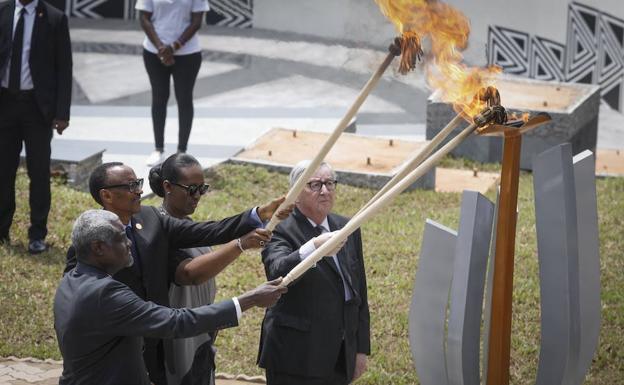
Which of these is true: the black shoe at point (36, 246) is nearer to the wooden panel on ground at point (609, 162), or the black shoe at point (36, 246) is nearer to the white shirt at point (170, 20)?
the white shirt at point (170, 20)

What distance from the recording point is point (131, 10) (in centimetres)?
1750

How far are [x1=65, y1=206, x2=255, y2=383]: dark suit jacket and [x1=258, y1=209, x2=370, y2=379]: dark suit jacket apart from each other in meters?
0.22

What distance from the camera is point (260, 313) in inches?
314

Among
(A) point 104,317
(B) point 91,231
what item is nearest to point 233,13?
(B) point 91,231

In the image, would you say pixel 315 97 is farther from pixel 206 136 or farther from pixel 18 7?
pixel 18 7

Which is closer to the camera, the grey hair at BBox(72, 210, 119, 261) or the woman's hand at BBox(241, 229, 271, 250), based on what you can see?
the grey hair at BBox(72, 210, 119, 261)

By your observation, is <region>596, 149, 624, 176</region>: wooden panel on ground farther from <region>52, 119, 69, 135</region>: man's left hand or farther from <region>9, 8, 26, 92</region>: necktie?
<region>9, 8, 26, 92</region>: necktie

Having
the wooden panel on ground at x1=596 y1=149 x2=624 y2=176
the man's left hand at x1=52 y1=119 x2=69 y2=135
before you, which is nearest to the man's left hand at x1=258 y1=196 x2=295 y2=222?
the man's left hand at x1=52 y1=119 x2=69 y2=135

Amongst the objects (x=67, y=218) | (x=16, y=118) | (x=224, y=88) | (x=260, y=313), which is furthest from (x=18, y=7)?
(x=224, y=88)

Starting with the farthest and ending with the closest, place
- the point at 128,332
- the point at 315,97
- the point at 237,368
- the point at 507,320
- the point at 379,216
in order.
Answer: the point at 315,97, the point at 379,216, the point at 237,368, the point at 507,320, the point at 128,332

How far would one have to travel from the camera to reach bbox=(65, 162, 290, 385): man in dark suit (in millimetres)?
5039

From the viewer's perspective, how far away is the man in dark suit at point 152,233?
5.04 metres

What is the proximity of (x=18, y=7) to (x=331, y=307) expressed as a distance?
165 inches

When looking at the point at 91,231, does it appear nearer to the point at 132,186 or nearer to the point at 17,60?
the point at 132,186
